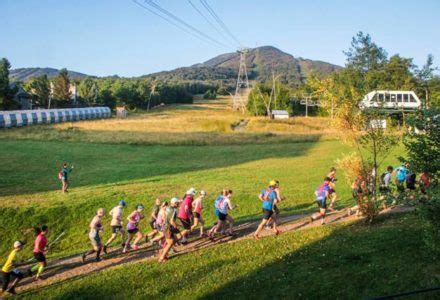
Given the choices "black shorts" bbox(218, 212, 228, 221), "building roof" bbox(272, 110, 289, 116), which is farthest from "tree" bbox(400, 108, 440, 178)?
"building roof" bbox(272, 110, 289, 116)

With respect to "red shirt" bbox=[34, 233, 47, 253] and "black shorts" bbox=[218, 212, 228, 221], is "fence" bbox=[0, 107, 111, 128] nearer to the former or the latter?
"red shirt" bbox=[34, 233, 47, 253]

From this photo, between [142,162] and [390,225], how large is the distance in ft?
92.5

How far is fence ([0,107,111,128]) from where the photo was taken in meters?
64.7

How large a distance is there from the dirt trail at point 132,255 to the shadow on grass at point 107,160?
1335cm

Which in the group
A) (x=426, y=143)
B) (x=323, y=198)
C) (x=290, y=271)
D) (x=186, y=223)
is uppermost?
(x=426, y=143)

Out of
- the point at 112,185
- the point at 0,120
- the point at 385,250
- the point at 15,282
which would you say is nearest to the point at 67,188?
the point at 112,185

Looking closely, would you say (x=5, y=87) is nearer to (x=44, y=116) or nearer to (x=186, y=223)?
(x=44, y=116)

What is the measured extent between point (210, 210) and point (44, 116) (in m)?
58.5

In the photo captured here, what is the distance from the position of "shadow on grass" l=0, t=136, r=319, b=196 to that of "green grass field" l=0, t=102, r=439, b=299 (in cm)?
10

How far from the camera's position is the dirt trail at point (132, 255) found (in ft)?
49.0

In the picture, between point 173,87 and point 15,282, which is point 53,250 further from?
point 173,87

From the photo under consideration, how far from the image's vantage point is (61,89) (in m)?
116

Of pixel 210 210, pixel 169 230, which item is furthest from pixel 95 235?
pixel 210 210

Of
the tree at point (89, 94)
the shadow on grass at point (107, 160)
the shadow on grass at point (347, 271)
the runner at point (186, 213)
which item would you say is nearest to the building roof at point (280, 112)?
the shadow on grass at point (107, 160)
